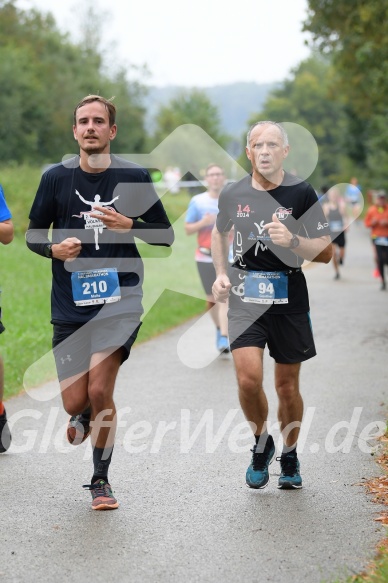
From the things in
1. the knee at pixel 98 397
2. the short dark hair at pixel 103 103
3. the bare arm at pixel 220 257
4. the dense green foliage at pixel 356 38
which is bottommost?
the knee at pixel 98 397

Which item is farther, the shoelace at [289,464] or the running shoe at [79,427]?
the shoelace at [289,464]

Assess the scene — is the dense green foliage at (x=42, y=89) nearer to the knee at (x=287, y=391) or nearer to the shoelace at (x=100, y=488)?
the knee at (x=287, y=391)

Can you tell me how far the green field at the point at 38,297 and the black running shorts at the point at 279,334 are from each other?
258cm

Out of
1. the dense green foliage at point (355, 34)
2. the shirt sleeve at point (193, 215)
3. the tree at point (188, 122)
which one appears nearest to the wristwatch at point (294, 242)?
the shirt sleeve at point (193, 215)

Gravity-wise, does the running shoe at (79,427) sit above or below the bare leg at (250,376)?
below

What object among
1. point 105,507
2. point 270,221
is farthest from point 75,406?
point 270,221

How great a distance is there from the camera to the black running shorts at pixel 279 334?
21.5 feet

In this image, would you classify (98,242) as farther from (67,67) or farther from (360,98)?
(67,67)

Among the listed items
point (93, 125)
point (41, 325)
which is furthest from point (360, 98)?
point (93, 125)

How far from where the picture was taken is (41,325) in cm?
1521

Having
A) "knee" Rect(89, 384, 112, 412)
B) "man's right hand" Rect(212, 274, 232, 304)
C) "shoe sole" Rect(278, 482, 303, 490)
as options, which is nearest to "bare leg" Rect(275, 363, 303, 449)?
"shoe sole" Rect(278, 482, 303, 490)

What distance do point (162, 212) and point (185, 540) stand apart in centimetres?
198

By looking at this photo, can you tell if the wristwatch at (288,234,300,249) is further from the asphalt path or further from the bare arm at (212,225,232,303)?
the asphalt path

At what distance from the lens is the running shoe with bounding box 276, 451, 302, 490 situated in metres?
6.66
